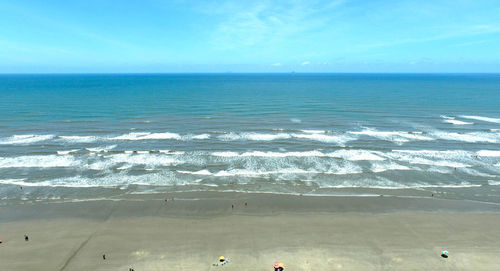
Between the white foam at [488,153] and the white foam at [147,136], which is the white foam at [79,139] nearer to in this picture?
the white foam at [147,136]

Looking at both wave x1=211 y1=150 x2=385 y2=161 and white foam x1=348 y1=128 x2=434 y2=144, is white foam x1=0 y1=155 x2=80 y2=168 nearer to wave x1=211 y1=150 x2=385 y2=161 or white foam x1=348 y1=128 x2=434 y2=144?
wave x1=211 y1=150 x2=385 y2=161

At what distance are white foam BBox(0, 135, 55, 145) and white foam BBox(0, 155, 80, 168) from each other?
6.92 m

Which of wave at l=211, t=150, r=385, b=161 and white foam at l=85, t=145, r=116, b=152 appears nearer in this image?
wave at l=211, t=150, r=385, b=161

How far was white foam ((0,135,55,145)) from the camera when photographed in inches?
1560

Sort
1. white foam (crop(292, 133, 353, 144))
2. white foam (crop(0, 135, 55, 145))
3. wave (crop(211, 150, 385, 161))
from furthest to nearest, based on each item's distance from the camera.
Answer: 1. white foam (crop(292, 133, 353, 144))
2. white foam (crop(0, 135, 55, 145))
3. wave (crop(211, 150, 385, 161))

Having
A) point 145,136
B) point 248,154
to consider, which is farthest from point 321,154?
point 145,136

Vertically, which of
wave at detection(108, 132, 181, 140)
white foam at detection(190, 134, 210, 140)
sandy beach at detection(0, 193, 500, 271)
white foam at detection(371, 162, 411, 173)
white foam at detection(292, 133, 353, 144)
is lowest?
sandy beach at detection(0, 193, 500, 271)

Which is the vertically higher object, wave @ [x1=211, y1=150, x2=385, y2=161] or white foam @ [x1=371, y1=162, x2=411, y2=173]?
wave @ [x1=211, y1=150, x2=385, y2=161]

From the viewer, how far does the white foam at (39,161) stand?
3216 centimetres

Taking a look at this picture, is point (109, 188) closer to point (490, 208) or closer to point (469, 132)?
point (490, 208)

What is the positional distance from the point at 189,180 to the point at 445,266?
2296 cm

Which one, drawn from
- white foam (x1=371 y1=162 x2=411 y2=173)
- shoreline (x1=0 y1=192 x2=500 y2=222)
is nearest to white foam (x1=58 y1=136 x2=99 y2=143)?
shoreline (x1=0 y1=192 x2=500 y2=222)

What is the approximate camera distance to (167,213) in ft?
77.2

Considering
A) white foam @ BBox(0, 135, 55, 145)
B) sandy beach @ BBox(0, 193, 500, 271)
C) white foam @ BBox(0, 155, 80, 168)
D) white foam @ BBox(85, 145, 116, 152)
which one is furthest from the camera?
white foam @ BBox(0, 135, 55, 145)
